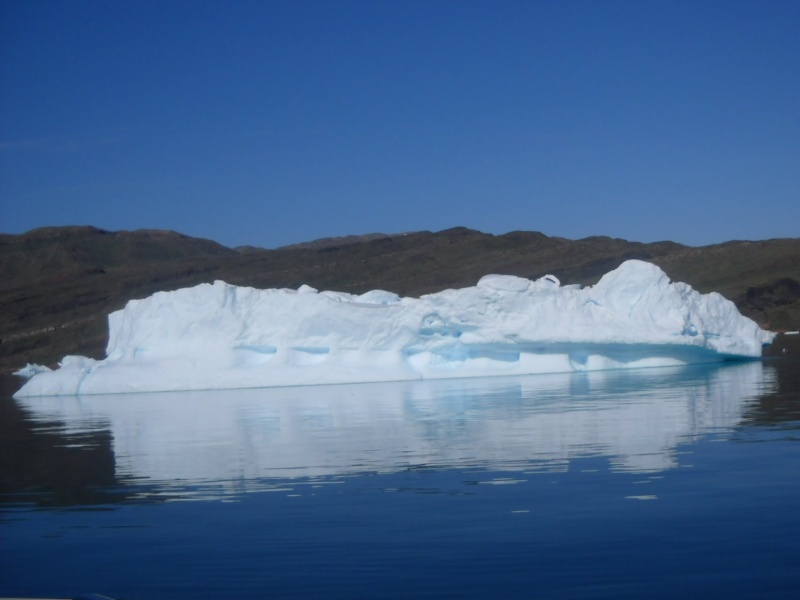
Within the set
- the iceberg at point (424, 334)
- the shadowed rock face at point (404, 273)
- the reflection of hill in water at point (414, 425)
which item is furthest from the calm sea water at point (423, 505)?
the shadowed rock face at point (404, 273)

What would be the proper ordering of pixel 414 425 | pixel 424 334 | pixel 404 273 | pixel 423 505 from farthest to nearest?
1. pixel 404 273
2. pixel 424 334
3. pixel 414 425
4. pixel 423 505

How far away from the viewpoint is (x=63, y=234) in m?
128

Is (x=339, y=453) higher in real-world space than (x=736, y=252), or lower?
lower

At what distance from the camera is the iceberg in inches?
896

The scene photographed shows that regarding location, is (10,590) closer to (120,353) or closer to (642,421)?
(642,421)

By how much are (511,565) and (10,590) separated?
3.13m

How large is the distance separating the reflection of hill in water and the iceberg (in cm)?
106

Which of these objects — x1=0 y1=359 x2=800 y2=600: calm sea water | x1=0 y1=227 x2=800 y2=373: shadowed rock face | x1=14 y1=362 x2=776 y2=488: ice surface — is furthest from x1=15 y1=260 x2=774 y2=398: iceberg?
x1=0 y1=227 x2=800 y2=373: shadowed rock face

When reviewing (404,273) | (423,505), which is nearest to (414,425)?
(423,505)

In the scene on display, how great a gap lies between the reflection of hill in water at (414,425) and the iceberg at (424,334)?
1058 millimetres

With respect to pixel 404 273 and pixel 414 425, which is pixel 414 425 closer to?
pixel 414 425

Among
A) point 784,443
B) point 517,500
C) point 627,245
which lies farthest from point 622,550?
point 627,245

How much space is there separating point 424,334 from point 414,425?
9958 millimetres

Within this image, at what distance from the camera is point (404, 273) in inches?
3063
